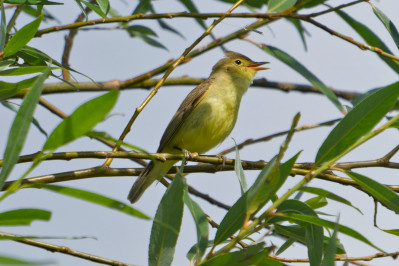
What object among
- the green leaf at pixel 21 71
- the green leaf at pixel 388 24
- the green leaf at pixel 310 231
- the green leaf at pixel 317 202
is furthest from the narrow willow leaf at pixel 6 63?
the green leaf at pixel 388 24

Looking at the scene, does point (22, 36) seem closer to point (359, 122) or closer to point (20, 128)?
point (20, 128)

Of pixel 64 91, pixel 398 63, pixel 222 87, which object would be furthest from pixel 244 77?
pixel 398 63

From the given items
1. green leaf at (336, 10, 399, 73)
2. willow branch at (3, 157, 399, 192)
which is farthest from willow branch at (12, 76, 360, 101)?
green leaf at (336, 10, 399, 73)

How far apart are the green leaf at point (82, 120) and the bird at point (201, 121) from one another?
291cm

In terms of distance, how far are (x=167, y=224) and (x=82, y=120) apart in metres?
0.44

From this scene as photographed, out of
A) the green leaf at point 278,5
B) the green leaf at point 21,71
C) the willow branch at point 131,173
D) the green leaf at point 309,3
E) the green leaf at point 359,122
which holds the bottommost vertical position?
the green leaf at point 359,122

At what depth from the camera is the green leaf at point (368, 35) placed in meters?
2.93

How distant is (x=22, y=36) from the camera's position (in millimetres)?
2033

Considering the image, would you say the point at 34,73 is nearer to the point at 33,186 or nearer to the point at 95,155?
the point at 95,155

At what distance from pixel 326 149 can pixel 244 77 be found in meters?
3.75

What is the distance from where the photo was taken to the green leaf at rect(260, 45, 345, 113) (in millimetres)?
2824

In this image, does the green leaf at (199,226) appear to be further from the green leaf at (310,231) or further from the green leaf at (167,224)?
the green leaf at (310,231)

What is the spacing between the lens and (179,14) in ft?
9.12

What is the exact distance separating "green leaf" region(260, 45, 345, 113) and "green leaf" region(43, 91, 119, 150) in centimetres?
161
